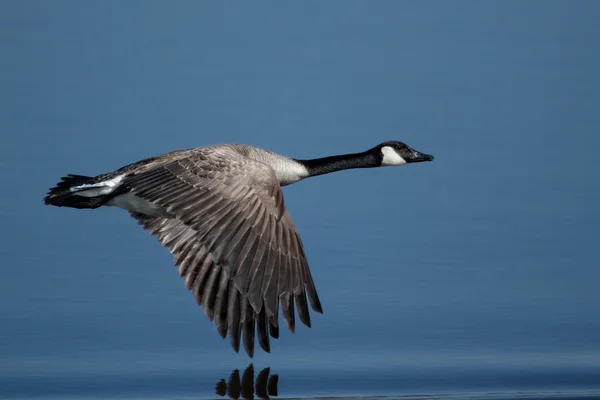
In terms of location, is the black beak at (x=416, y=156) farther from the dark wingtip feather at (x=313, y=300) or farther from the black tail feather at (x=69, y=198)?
the dark wingtip feather at (x=313, y=300)

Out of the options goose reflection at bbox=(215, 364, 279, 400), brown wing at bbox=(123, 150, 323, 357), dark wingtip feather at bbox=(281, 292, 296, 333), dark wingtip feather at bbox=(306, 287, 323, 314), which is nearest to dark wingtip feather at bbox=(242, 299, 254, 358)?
brown wing at bbox=(123, 150, 323, 357)

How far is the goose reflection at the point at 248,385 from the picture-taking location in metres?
8.24

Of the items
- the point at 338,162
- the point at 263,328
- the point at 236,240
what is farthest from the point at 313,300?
the point at 338,162

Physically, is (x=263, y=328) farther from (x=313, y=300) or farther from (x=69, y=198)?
(x=69, y=198)

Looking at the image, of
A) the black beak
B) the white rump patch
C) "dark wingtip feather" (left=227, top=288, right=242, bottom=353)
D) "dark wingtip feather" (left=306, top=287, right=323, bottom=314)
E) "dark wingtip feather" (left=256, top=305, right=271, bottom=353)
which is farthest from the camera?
the black beak

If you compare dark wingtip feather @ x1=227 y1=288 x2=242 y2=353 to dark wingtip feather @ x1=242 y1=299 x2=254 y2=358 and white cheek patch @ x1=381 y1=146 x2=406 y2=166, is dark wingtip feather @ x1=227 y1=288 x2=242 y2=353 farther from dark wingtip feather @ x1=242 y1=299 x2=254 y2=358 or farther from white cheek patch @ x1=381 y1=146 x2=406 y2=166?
white cheek patch @ x1=381 y1=146 x2=406 y2=166

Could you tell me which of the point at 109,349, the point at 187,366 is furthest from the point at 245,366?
the point at 109,349

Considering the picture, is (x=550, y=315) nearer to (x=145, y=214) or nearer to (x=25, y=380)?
(x=145, y=214)

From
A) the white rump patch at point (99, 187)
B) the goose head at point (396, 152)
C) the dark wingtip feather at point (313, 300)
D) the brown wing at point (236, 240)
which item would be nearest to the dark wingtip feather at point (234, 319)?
the brown wing at point (236, 240)

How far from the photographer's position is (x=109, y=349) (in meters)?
9.14

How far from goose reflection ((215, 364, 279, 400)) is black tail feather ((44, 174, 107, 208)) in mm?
1902

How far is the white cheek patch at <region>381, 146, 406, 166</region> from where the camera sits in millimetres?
11305

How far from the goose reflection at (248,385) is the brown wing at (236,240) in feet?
0.79

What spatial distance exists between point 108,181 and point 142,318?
4.15 feet
